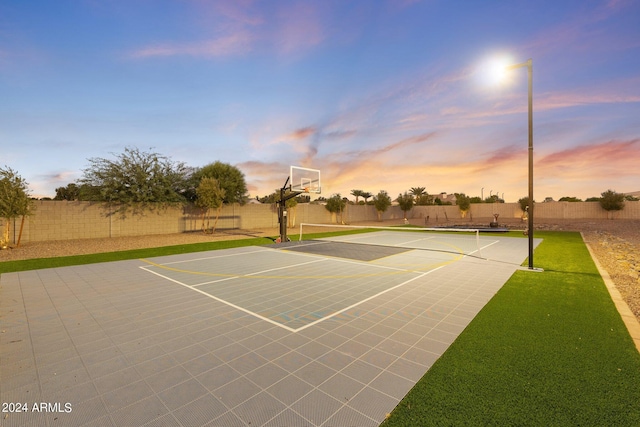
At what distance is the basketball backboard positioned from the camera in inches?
798

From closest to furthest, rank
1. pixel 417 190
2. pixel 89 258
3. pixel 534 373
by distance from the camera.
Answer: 1. pixel 534 373
2. pixel 89 258
3. pixel 417 190

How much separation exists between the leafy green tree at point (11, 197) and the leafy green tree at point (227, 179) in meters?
11.8

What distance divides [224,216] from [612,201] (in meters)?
48.9

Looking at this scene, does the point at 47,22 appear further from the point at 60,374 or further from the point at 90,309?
the point at 60,374

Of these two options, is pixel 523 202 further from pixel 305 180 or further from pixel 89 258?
pixel 89 258

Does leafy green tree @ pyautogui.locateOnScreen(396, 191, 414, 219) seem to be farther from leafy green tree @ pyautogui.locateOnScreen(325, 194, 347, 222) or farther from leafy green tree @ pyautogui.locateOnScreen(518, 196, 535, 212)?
leafy green tree @ pyautogui.locateOnScreen(518, 196, 535, 212)

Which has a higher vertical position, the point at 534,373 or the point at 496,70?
the point at 496,70

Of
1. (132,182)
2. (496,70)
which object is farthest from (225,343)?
(132,182)

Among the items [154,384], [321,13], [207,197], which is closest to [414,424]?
[154,384]

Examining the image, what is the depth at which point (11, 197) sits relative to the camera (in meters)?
14.5

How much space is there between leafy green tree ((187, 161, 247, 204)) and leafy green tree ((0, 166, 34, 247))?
11770 millimetres

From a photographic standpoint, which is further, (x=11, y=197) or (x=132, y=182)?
(x=132, y=182)

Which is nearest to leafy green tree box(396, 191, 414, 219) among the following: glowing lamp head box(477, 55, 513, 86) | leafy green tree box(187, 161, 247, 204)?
leafy green tree box(187, 161, 247, 204)

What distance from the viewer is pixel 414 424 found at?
2.59 metres
